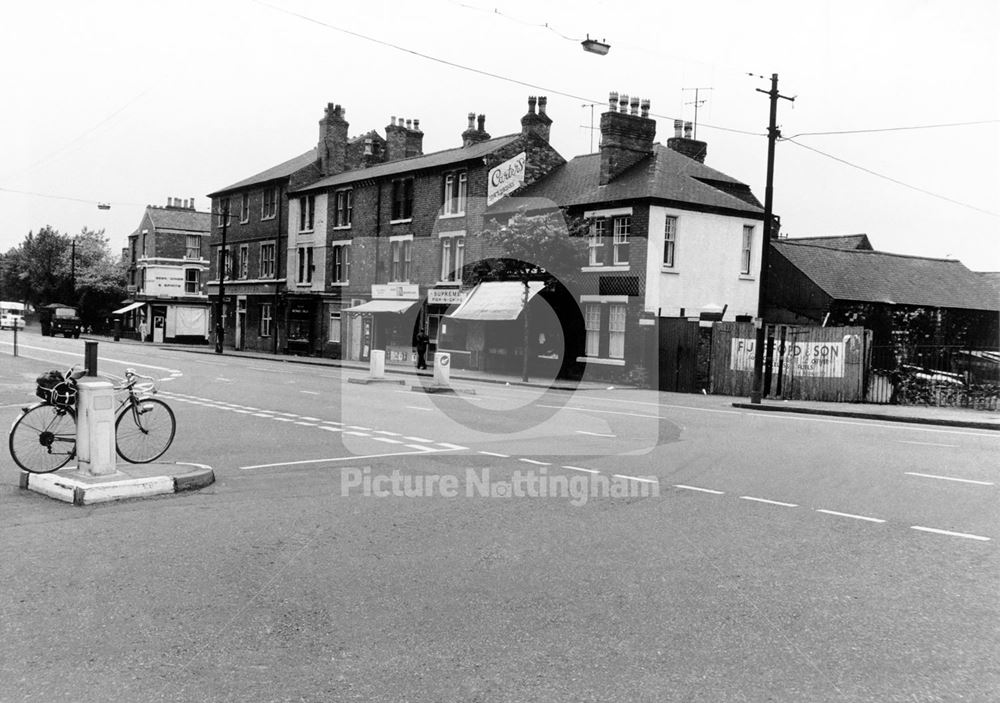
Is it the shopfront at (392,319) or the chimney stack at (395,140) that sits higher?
the chimney stack at (395,140)

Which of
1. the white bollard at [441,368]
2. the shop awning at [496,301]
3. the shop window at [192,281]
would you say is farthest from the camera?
the shop window at [192,281]

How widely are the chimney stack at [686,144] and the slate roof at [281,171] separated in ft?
75.8

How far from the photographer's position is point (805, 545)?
7.43 m

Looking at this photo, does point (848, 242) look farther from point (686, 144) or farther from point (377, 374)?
point (377, 374)

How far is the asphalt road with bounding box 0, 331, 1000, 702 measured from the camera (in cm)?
455

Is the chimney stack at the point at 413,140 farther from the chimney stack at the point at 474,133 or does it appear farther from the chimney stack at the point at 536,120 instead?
the chimney stack at the point at 536,120

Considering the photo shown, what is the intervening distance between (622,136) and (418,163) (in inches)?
502

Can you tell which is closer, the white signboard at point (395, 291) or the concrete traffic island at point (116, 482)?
the concrete traffic island at point (116, 482)

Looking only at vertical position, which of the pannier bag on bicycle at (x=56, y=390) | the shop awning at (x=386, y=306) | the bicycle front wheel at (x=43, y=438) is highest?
the shop awning at (x=386, y=306)

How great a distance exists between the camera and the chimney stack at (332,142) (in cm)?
5384

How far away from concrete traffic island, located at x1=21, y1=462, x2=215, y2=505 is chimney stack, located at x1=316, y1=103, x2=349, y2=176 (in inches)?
1817

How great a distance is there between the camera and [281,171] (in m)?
56.6

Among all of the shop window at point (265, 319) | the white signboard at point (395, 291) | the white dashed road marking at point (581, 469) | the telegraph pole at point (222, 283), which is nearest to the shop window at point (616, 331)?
the white signboard at point (395, 291)

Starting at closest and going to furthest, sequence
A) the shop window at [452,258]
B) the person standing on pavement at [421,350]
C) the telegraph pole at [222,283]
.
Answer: the person standing on pavement at [421,350] → the shop window at [452,258] → the telegraph pole at [222,283]
